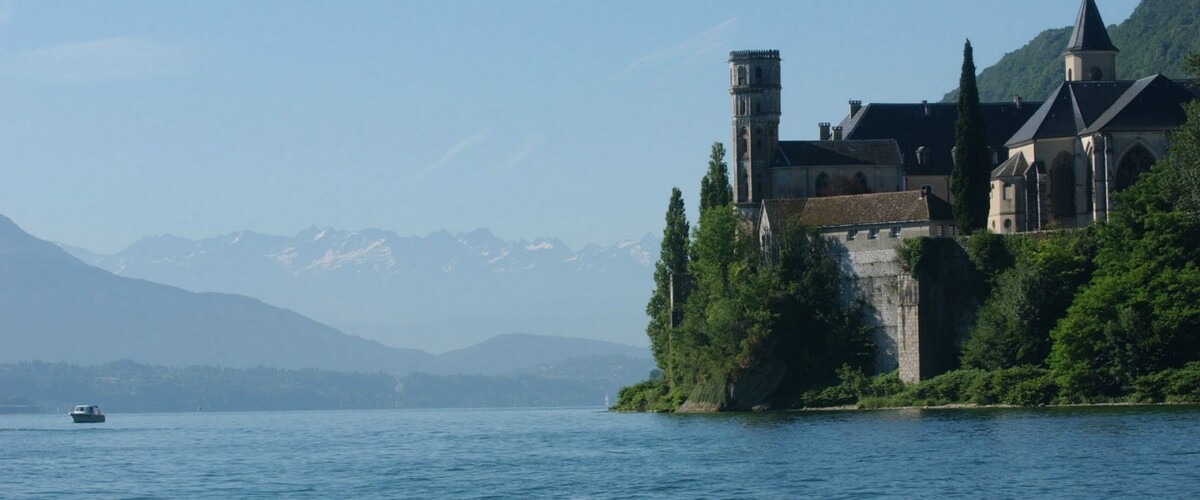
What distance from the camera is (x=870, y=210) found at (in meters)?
99.0

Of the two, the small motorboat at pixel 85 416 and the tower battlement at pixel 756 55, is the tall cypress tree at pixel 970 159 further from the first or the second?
the small motorboat at pixel 85 416

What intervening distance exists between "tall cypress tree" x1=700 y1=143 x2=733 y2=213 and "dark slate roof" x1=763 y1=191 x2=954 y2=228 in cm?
1190

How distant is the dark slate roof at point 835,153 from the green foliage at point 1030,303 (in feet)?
72.9

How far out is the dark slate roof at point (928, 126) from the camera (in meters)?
117

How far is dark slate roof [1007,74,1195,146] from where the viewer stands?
10331 cm

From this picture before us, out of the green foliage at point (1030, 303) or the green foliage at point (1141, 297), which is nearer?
the green foliage at point (1141, 297)

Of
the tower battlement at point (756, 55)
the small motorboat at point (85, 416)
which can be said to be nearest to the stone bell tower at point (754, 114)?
the tower battlement at point (756, 55)

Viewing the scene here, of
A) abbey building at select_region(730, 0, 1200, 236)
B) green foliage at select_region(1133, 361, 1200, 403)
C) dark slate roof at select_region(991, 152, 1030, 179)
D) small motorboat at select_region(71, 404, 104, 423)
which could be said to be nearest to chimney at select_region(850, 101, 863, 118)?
abbey building at select_region(730, 0, 1200, 236)

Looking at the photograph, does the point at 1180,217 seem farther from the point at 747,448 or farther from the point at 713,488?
the point at 713,488

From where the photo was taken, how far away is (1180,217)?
287 feet

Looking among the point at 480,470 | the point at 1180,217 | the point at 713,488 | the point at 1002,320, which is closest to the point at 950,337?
the point at 1002,320

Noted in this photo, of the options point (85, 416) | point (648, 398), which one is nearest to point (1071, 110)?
point (648, 398)

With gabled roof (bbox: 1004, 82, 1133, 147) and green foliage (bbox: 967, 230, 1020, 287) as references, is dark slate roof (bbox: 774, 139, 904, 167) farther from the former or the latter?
green foliage (bbox: 967, 230, 1020, 287)

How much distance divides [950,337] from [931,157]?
2434 centimetres
